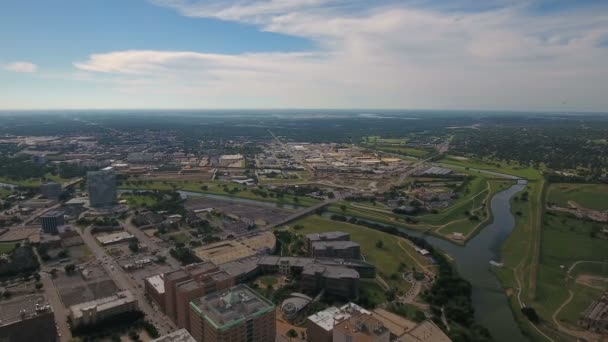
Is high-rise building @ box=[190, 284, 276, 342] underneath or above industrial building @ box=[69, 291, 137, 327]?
above

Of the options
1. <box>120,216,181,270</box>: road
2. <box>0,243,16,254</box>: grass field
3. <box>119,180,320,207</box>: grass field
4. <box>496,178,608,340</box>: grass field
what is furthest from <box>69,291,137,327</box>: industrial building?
<box>119,180,320,207</box>: grass field

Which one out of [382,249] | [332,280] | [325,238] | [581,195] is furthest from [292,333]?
[581,195]

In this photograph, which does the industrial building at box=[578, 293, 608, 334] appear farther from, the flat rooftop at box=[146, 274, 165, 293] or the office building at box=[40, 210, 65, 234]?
the office building at box=[40, 210, 65, 234]

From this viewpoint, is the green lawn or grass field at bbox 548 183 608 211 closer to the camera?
the green lawn

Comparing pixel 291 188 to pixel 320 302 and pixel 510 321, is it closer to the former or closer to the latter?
pixel 320 302

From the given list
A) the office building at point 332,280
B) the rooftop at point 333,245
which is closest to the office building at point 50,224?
the rooftop at point 333,245
